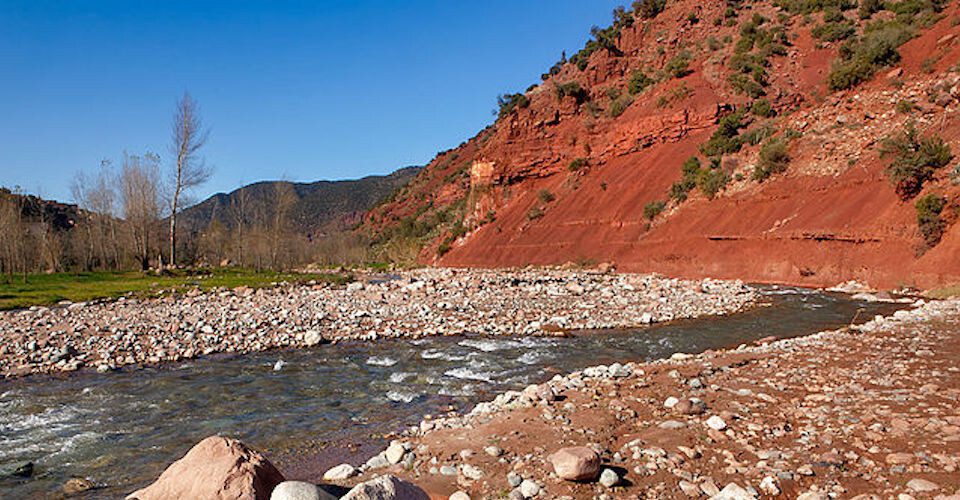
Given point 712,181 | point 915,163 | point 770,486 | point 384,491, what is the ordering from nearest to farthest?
point 384,491 → point 770,486 → point 915,163 → point 712,181

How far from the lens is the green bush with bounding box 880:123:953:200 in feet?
71.4

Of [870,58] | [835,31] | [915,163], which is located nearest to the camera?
[915,163]

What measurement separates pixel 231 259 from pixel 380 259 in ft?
78.4

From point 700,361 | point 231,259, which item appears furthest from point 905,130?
point 231,259

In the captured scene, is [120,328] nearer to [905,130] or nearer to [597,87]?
[905,130]

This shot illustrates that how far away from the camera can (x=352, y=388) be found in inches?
346

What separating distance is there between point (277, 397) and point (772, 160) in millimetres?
31270

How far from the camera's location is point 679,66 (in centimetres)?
4872

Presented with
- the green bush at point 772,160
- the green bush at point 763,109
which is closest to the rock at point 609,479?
the green bush at point 772,160

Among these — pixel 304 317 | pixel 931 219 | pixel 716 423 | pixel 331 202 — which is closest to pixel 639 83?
pixel 931 219

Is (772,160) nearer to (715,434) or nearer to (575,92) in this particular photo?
(575,92)

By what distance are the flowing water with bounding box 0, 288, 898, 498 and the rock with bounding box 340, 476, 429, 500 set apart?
233cm

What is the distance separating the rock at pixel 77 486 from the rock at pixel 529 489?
416 cm

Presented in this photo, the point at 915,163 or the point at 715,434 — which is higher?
the point at 915,163
